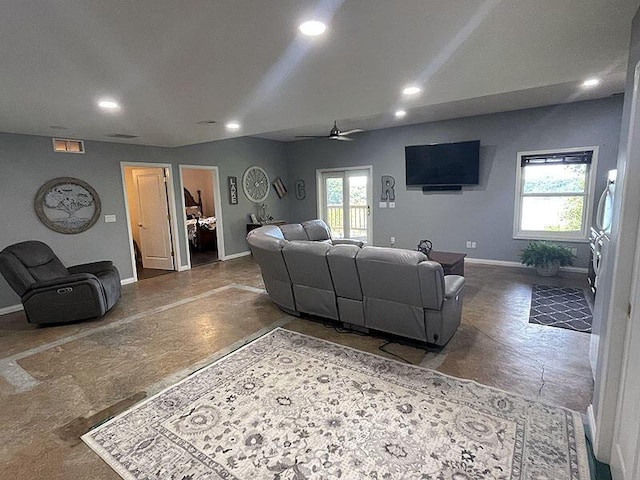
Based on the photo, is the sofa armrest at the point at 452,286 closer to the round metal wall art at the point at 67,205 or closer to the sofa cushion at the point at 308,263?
the sofa cushion at the point at 308,263

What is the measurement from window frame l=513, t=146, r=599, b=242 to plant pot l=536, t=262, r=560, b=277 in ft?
1.88

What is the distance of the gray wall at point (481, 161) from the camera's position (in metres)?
5.15

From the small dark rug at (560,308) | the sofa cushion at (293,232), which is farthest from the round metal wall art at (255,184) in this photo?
the small dark rug at (560,308)

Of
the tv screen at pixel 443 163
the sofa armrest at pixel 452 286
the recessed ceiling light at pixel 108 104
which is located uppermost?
the recessed ceiling light at pixel 108 104

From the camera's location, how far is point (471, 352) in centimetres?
301

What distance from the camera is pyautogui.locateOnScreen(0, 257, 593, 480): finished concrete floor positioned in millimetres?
2146

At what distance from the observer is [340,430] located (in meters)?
2.08

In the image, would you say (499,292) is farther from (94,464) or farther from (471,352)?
(94,464)

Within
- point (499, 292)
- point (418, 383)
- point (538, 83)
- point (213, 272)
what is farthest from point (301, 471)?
point (213, 272)

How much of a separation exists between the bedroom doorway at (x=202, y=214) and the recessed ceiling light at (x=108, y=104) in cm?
321

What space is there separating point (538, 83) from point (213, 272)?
18.4 feet

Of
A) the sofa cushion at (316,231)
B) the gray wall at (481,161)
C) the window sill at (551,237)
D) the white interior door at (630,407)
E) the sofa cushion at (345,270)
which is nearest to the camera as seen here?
the white interior door at (630,407)

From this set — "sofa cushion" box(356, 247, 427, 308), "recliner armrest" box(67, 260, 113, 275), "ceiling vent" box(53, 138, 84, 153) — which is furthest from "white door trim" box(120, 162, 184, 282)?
"sofa cushion" box(356, 247, 427, 308)

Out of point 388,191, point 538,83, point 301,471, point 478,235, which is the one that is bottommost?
point 301,471
